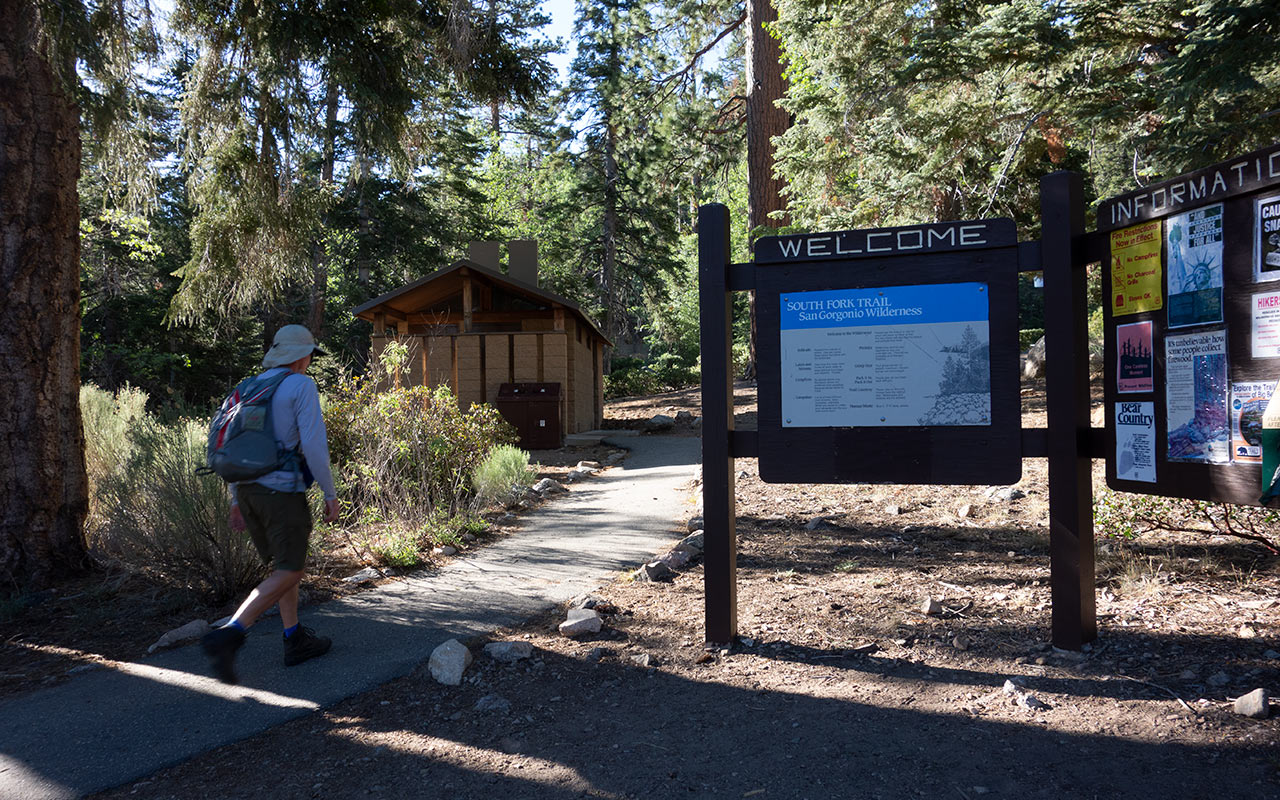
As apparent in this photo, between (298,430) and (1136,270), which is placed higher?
(1136,270)

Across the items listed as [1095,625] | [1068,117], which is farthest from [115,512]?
[1068,117]

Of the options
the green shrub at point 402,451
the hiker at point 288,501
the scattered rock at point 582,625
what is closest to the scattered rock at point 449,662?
the scattered rock at point 582,625

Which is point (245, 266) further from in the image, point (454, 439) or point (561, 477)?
point (561, 477)

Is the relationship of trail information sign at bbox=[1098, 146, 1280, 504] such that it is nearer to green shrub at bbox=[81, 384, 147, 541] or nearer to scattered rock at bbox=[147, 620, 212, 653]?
scattered rock at bbox=[147, 620, 212, 653]

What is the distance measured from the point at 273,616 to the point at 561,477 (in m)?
7.40

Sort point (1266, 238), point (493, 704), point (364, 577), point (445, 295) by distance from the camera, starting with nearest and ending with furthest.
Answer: point (1266, 238) → point (493, 704) → point (364, 577) → point (445, 295)

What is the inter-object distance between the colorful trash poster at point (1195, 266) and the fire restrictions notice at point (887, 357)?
775mm

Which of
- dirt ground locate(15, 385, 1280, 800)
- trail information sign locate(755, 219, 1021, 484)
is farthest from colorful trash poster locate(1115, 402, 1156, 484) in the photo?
dirt ground locate(15, 385, 1280, 800)

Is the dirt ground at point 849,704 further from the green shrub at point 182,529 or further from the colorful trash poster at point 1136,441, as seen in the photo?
the green shrub at point 182,529

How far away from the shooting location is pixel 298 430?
13.7 feet

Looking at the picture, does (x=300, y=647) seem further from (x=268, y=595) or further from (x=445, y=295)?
(x=445, y=295)

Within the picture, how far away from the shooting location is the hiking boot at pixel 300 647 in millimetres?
4227

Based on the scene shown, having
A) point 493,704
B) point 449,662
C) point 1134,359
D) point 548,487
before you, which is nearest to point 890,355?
point 1134,359

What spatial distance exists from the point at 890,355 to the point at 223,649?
11.5 feet
